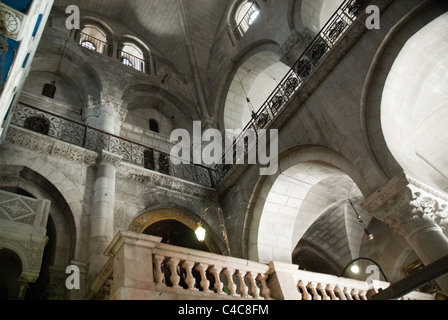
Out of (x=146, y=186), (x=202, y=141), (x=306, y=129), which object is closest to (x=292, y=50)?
(x=306, y=129)

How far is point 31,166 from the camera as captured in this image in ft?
24.2

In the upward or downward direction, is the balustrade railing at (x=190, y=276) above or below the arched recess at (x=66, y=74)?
below

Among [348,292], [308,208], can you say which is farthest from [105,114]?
[348,292]

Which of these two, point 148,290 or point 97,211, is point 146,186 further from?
point 148,290

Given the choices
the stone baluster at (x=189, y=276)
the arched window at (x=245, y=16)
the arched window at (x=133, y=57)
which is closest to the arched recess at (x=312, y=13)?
the arched window at (x=245, y=16)

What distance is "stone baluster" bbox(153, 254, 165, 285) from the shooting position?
15.4 feet

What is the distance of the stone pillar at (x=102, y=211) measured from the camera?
652cm

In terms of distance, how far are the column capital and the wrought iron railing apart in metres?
11.6

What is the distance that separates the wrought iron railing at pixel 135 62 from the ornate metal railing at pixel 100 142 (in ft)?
16.9

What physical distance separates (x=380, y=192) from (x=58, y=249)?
624cm

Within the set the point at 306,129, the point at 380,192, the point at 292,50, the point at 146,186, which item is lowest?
the point at 380,192

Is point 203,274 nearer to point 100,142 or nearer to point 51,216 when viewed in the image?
point 51,216

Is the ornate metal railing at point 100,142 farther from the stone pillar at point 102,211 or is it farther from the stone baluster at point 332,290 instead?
the stone baluster at point 332,290

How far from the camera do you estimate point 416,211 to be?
16.8ft
